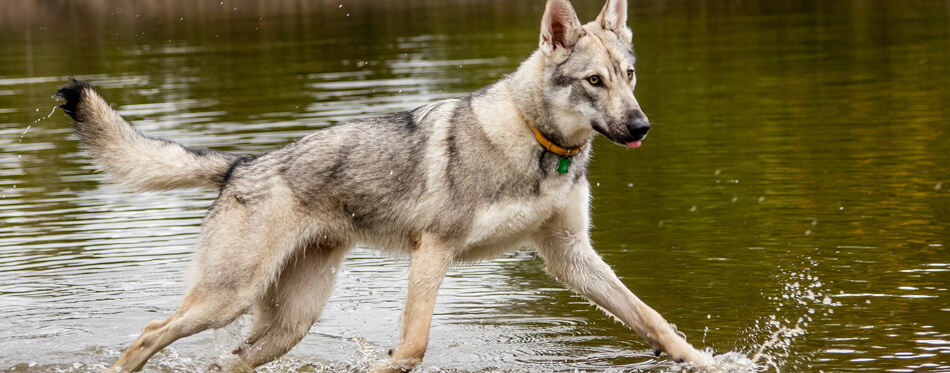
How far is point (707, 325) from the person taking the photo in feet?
24.2

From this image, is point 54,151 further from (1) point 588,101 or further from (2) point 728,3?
(2) point 728,3

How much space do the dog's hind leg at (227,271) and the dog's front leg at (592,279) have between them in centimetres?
145

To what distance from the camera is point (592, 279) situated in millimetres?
6512

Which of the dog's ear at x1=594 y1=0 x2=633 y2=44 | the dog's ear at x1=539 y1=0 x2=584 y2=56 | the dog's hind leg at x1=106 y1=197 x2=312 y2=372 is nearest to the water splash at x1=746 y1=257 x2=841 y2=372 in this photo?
the dog's ear at x1=594 y1=0 x2=633 y2=44

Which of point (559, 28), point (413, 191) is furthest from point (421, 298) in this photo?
point (559, 28)

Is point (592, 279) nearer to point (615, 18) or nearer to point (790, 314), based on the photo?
point (615, 18)

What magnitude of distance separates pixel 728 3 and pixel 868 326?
31439 millimetres

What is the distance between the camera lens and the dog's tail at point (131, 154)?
263 inches

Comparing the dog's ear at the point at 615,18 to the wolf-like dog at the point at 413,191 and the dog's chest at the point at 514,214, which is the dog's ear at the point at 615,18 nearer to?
the wolf-like dog at the point at 413,191

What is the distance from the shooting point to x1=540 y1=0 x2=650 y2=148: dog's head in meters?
5.88

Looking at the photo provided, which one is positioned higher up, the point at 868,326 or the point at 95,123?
the point at 95,123

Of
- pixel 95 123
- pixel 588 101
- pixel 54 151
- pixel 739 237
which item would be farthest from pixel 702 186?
pixel 54 151

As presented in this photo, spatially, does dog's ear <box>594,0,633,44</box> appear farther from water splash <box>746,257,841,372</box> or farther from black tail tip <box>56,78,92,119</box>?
black tail tip <box>56,78,92,119</box>

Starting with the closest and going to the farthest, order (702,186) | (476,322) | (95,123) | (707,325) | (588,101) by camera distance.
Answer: (588,101)
(95,123)
(707,325)
(476,322)
(702,186)
